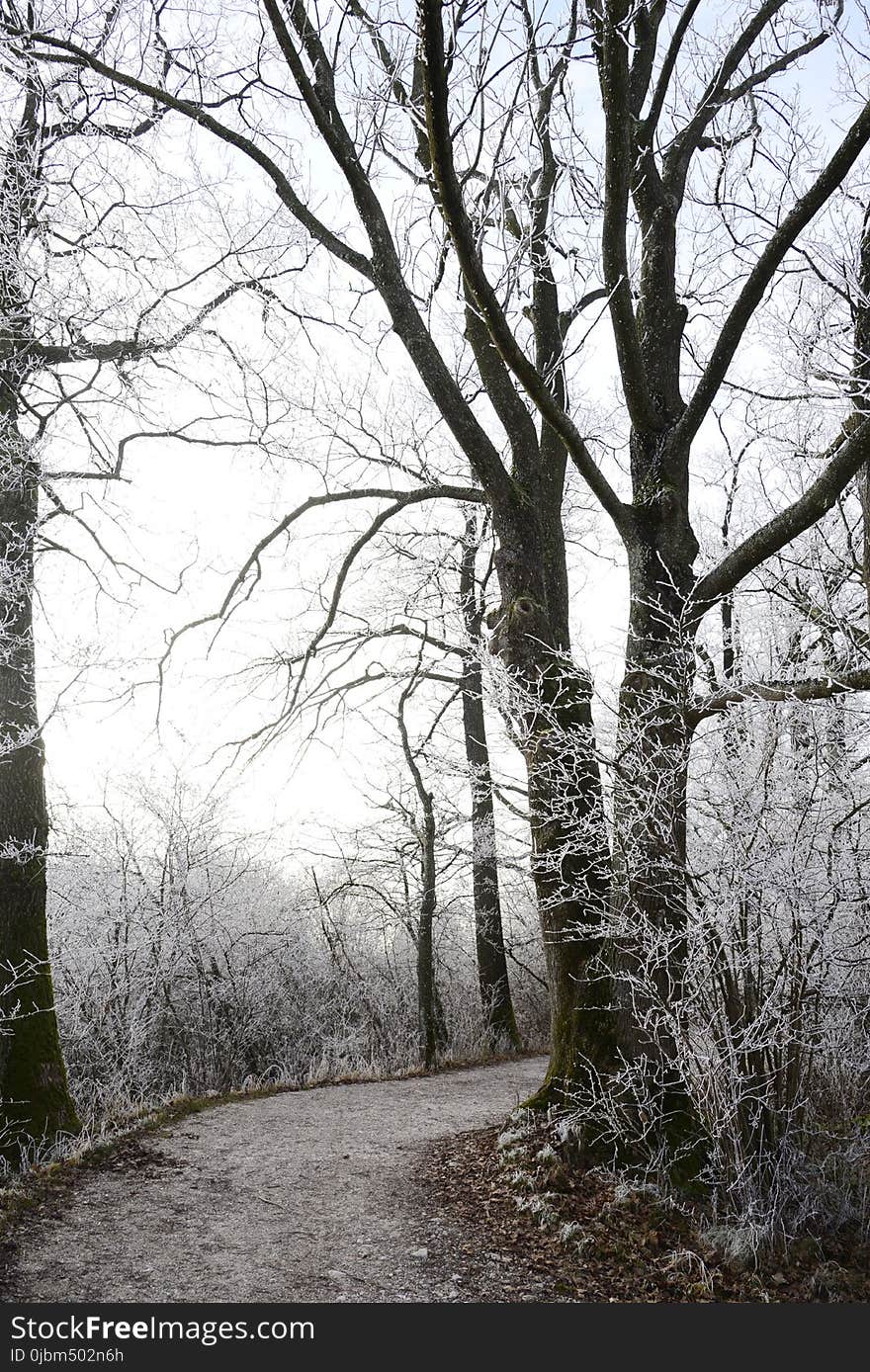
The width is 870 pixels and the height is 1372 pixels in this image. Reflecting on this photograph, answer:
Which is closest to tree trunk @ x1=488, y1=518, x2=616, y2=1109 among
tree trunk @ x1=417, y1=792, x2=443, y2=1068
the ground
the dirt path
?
the ground

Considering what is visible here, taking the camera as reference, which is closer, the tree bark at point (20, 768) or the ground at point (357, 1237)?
the ground at point (357, 1237)

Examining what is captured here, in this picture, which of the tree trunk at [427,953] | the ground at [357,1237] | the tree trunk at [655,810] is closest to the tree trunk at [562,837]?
the tree trunk at [655,810]

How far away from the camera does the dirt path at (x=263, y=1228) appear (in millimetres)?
3629

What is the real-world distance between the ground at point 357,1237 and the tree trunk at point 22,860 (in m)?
0.85

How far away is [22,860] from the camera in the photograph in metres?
6.21

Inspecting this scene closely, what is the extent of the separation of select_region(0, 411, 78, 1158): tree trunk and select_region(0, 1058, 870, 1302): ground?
2.79ft

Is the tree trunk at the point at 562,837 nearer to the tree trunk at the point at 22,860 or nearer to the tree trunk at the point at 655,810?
the tree trunk at the point at 655,810

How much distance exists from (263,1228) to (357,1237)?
1.57ft

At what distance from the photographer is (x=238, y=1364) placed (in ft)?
10.4

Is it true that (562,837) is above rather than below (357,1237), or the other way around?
above

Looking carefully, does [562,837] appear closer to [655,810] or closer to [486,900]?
[655,810]

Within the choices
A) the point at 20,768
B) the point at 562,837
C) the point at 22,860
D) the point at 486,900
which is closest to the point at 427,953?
the point at 486,900

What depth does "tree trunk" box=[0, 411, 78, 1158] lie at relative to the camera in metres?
5.89

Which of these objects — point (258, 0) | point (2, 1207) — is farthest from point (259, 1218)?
point (258, 0)
